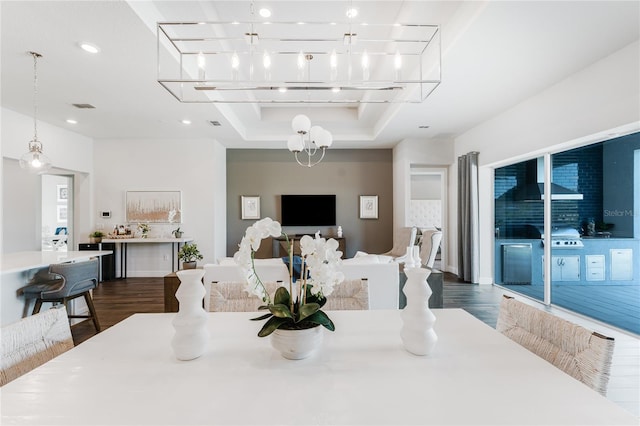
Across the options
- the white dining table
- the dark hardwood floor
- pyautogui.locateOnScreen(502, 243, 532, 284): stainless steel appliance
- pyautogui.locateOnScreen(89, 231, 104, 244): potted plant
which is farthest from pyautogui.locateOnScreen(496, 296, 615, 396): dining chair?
pyautogui.locateOnScreen(89, 231, 104, 244): potted plant

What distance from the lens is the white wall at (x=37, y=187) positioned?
515 centimetres

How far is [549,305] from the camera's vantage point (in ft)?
13.0

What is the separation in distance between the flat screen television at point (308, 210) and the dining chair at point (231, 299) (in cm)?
489

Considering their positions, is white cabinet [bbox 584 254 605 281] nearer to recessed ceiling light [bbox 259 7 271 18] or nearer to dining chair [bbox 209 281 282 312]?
dining chair [bbox 209 281 282 312]

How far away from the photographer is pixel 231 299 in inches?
68.9

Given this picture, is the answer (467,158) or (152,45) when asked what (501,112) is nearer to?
(467,158)

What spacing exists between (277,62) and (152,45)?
1744 mm

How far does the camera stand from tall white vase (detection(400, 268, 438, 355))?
1.08m

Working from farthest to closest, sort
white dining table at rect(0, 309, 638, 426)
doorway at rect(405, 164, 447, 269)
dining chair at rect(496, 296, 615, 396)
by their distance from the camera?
doorway at rect(405, 164, 447, 269), dining chair at rect(496, 296, 615, 396), white dining table at rect(0, 309, 638, 426)

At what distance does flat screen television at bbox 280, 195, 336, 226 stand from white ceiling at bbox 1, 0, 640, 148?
Answer: 2402mm

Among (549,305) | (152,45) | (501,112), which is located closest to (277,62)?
(152,45)

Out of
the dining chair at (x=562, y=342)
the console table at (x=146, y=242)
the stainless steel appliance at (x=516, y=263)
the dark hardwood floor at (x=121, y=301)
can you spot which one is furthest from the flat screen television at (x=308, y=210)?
the dining chair at (x=562, y=342)

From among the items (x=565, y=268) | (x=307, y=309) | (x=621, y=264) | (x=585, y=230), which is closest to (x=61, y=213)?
(x=307, y=309)

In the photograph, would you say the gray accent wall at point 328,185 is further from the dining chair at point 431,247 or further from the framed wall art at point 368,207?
the dining chair at point 431,247
